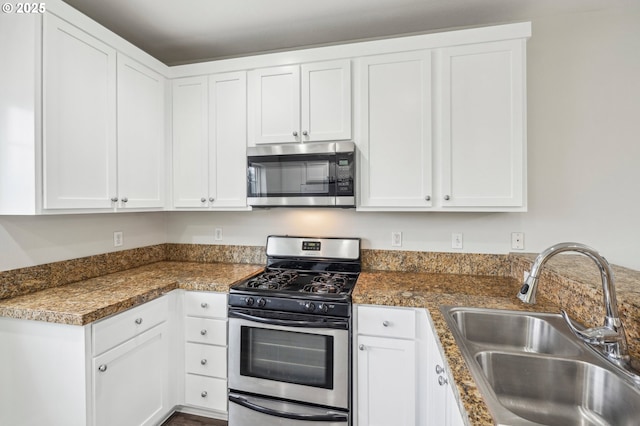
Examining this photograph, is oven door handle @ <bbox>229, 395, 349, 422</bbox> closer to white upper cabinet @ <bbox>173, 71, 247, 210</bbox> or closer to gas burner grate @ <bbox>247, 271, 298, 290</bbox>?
gas burner grate @ <bbox>247, 271, 298, 290</bbox>

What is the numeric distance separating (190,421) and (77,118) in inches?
76.7

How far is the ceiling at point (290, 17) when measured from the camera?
1939 mm

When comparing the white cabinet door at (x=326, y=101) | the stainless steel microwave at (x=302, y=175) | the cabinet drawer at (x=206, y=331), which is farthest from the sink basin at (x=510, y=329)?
the cabinet drawer at (x=206, y=331)

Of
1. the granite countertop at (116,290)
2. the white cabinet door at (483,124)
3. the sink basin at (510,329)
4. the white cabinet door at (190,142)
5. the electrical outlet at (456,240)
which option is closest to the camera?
the sink basin at (510,329)

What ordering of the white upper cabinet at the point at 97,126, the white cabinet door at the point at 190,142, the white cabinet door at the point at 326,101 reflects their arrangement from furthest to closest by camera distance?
the white cabinet door at the point at 190,142, the white cabinet door at the point at 326,101, the white upper cabinet at the point at 97,126

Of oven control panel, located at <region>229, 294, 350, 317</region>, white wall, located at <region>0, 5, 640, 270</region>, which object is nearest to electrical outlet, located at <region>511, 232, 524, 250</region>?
white wall, located at <region>0, 5, 640, 270</region>

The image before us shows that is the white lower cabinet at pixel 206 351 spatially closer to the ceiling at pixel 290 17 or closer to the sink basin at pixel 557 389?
the sink basin at pixel 557 389

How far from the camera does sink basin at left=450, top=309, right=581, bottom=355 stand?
1.33 m

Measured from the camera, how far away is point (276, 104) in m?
2.16

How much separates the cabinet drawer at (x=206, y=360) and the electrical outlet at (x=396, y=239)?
1337 mm

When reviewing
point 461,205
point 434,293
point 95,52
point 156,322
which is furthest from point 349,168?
point 95,52

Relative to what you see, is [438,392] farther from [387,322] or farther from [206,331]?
[206,331]

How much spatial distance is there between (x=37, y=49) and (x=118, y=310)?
1320mm

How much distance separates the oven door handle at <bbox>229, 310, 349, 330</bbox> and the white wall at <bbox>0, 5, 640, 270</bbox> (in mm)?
991
